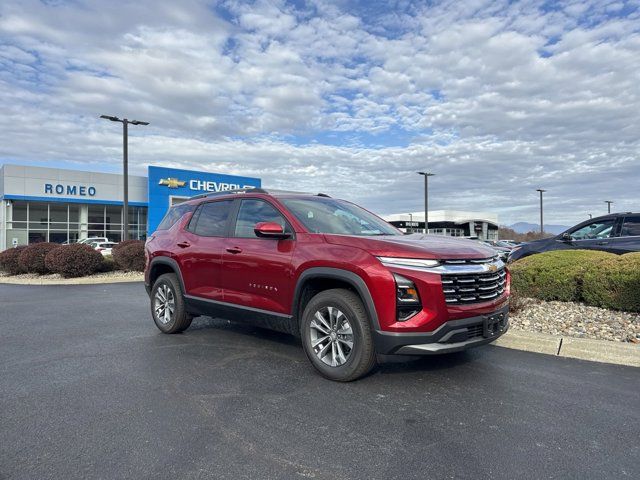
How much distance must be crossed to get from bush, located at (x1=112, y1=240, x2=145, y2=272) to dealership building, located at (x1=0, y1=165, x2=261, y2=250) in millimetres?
21110

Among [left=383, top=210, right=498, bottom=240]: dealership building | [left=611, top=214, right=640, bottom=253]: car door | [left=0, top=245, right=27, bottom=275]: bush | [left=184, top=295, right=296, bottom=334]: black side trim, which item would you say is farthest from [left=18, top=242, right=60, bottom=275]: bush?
[left=383, top=210, right=498, bottom=240]: dealership building

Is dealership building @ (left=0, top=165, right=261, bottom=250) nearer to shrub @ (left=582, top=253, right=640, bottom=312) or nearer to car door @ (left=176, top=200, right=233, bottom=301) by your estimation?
car door @ (left=176, top=200, right=233, bottom=301)

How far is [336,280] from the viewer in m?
4.34

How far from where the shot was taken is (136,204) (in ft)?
123

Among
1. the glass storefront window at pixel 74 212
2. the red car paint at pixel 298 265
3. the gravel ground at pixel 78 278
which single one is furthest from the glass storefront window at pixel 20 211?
the red car paint at pixel 298 265

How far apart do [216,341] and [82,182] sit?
114 feet

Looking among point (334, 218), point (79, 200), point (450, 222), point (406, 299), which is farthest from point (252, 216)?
point (450, 222)

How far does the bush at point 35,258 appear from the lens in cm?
1589

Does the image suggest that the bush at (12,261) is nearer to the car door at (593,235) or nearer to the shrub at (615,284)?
the car door at (593,235)

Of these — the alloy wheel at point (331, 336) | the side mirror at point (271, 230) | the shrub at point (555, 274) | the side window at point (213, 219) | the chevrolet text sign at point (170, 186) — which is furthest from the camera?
the chevrolet text sign at point (170, 186)

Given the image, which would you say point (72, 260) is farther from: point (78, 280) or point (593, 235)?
point (593, 235)

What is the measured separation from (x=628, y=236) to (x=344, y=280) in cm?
780

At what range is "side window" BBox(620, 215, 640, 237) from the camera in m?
9.21

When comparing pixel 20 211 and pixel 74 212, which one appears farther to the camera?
pixel 74 212
